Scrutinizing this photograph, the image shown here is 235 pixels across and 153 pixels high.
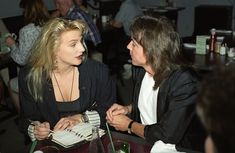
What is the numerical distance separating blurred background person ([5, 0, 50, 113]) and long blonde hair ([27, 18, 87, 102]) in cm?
120

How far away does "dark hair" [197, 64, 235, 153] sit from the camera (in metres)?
0.81

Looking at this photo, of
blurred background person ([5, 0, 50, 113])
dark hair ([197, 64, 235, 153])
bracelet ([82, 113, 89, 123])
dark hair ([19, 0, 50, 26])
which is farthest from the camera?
dark hair ([19, 0, 50, 26])

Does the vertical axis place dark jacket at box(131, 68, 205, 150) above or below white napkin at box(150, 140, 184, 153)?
above

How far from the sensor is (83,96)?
2250 mm

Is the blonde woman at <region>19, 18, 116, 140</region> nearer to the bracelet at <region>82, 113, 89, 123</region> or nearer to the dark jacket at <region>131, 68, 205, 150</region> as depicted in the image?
the bracelet at <region>82, 113, 89, 123</region>

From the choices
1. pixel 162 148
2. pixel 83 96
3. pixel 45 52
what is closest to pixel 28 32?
pixel 45 52

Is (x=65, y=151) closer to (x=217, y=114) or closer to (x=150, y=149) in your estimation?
(x=150, y=149)

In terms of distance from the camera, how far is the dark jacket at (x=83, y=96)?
2.19 metres

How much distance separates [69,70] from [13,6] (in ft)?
11.7

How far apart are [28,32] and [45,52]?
128cm

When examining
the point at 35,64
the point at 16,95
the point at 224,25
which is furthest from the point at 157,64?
the point at 224,25

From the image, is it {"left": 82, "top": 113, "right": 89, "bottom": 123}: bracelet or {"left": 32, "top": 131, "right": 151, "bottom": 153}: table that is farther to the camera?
{"left": 82, "top": 113, "right": 89, "bottom": 123}: bracelet

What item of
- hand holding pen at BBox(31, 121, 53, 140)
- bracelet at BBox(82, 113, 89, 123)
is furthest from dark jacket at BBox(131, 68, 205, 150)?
hand holding pen at BBox(31, 121, 53, 140)

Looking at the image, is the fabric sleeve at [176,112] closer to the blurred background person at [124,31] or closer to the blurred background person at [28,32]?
the blurred background person at [28,32]
